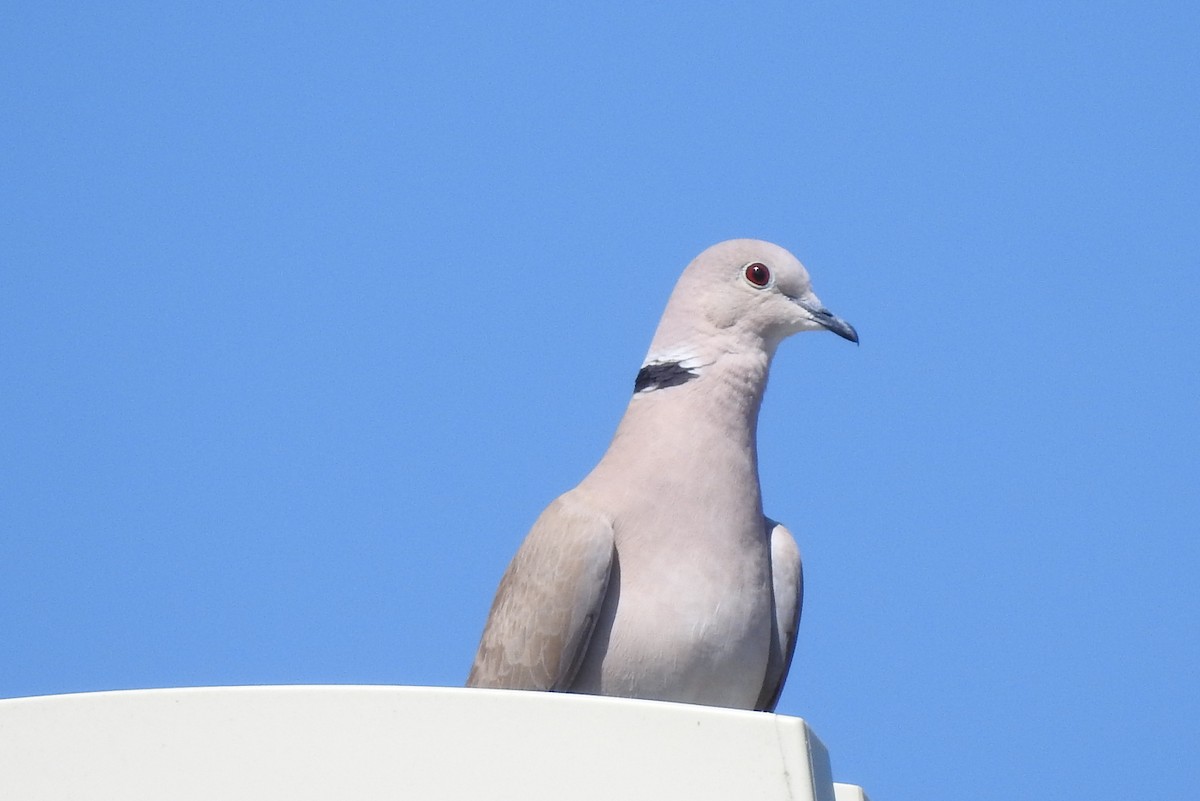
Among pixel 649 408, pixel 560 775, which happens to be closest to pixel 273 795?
pixel 560 775

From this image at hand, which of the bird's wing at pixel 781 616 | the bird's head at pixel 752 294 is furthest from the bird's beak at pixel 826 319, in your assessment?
the bird's wing at pixel 781 616

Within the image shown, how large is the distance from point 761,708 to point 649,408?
92 cm

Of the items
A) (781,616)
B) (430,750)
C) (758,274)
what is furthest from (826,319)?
(430,750)

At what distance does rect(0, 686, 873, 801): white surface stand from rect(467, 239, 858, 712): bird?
143cm

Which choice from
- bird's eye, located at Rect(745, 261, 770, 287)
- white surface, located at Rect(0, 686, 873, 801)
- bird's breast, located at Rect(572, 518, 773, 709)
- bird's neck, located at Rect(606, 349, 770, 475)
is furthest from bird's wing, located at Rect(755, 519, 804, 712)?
white surface, located at Rect(0, 686, 873, 801)

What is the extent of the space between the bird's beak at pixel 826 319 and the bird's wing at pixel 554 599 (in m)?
0.93

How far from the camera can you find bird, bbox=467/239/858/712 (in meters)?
4.30

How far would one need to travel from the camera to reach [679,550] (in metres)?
4.36

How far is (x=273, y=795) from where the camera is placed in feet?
9.19

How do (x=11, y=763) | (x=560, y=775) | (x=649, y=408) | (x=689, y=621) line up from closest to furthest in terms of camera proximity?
(x=560, y=775) → (x=11, y=763) → (x=689, y=621) → (x=649, y=408)

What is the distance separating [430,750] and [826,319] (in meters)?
2.43

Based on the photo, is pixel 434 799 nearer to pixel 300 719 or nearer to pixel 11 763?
pixel 300 719

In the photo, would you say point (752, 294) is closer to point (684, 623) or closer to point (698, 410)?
point (698, 410)

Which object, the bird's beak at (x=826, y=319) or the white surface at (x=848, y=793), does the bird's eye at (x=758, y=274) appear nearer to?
the bird's beak at (x=826, y=319)
